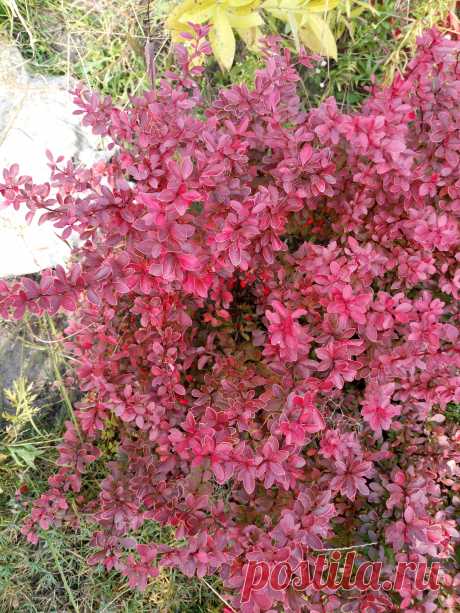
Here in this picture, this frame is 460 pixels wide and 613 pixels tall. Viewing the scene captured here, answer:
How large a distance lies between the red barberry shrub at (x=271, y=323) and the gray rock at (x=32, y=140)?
702 mm

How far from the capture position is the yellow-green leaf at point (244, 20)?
217 centimetres

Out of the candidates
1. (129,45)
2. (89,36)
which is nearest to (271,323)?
(129,45)

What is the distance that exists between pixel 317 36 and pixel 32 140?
1455 millimetres

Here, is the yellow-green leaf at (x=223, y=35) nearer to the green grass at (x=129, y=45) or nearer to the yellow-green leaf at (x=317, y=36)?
the yellow-green leaf at (x=317, y=36)

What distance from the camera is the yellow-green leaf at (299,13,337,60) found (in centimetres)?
224

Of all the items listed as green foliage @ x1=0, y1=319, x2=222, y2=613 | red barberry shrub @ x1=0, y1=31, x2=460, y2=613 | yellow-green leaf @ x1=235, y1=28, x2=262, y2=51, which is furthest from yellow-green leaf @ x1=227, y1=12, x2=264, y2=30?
green foliage @ x1=0, y1=319, x2=222, y2=613

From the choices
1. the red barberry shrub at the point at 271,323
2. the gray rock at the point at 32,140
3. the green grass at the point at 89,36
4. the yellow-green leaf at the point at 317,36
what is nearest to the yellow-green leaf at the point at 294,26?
the yellow-green leaf at the point at 317,36

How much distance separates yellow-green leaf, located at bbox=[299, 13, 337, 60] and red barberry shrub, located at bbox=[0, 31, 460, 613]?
0.53 meters

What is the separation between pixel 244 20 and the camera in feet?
7.14

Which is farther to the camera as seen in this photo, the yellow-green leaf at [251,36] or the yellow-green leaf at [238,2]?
the yellow-green leaf at [251,36]

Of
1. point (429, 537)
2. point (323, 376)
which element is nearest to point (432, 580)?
point (429, 537)

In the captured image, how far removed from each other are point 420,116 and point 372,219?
391 millimetres

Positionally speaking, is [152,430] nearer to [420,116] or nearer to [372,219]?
[372,219]

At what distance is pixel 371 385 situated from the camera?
5.12 feet
